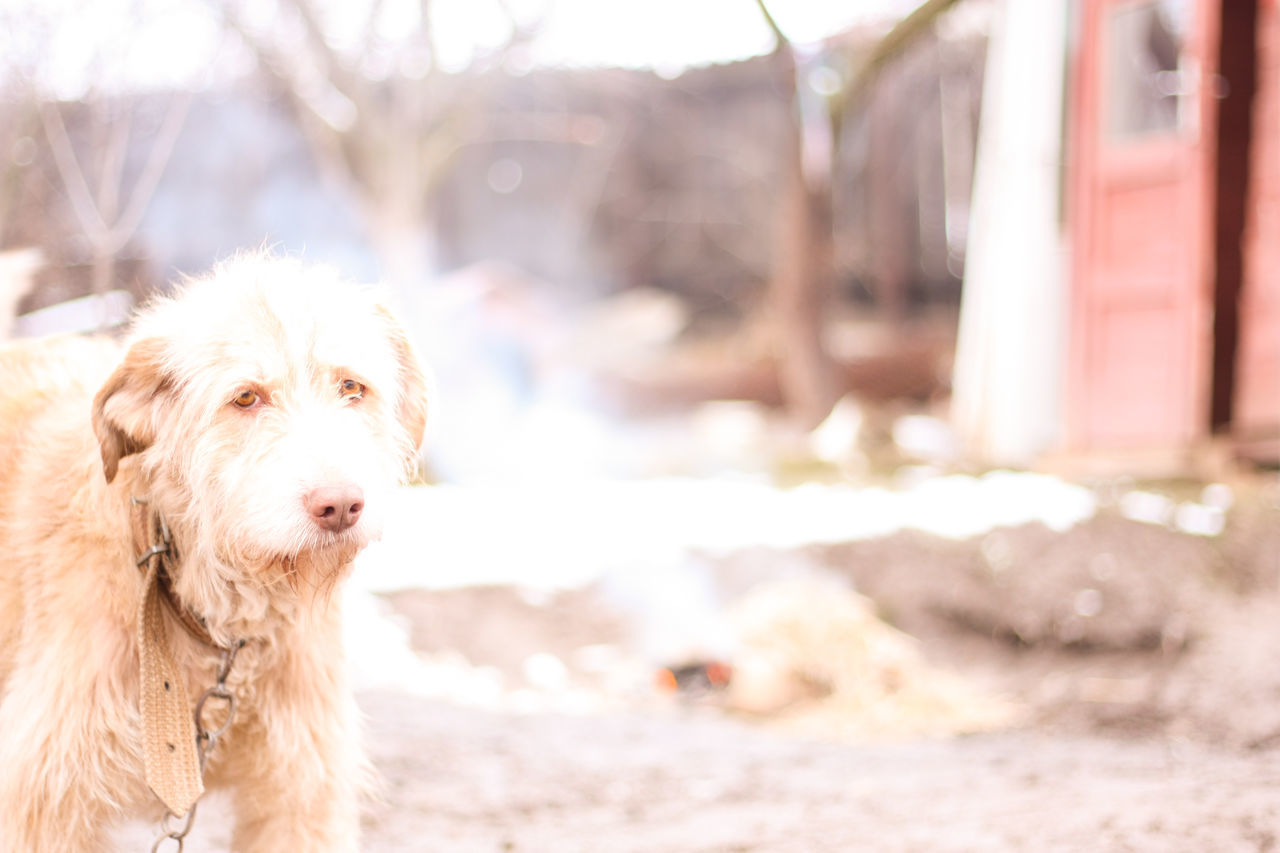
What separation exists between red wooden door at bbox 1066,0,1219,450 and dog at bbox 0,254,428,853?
309 inches

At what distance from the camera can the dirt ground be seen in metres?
3.04

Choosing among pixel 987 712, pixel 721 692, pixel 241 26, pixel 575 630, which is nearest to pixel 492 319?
pixel 241 26

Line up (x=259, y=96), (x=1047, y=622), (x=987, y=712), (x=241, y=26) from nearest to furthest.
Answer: (x=987, y=712), (x=1047, y=622), (x=241, y=26), (x=259, y=96)

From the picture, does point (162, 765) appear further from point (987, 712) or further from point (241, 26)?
point (241, 26)

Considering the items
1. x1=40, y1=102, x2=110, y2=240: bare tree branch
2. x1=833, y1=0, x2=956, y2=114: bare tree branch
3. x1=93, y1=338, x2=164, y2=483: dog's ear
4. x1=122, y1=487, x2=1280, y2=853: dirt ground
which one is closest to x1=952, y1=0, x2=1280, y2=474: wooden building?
x1=833, y1=0, x2=956, y2=114: bare tree branch

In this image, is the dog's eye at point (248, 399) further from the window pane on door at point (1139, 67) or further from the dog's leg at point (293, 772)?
the window pane on door at point (1139, 67)

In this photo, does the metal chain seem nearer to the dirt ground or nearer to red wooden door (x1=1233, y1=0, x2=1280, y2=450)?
the dirt ground

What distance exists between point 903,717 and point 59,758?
4.03m

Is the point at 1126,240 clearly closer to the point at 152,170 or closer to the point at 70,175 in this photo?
the point at 152,170

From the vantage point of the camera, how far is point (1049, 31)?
31.7 ft

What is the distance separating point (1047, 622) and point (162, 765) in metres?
5.06

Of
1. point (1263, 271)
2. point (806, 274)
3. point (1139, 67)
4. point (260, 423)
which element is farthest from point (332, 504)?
point (806, 274)

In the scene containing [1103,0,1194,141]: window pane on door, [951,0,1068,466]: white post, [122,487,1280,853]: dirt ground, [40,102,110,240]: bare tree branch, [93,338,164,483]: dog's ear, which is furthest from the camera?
[951,0,1068,466]: white post

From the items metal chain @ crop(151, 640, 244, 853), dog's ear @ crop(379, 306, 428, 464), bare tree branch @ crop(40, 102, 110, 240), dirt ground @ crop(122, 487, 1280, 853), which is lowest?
dirt ground @ crop(122, 487, 1280, 853)
